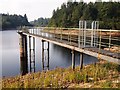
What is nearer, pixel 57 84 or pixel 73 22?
pixel 57 84

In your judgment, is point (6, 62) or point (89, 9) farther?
point (89, 9)

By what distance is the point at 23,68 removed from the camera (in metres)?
32.4

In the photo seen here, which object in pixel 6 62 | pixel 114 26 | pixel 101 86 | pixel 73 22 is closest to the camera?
pixel 101 86

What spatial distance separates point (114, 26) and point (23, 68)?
4152 centimetres

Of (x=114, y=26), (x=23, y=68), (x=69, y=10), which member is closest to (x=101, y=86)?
(x=23, y=68)

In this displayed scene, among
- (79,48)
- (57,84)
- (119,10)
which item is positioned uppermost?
→ (119,10)

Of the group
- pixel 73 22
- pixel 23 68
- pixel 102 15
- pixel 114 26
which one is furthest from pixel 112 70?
pixel 73 22

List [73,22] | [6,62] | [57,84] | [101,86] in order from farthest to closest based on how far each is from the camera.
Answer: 1. [73,22]
2. [6,62]
3. [57,84]
4. [101,86]

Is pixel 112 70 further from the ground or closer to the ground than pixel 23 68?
further from the ground

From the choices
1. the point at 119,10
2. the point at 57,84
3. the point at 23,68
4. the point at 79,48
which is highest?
the point at 119,10

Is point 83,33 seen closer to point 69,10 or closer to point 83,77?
point 83,77

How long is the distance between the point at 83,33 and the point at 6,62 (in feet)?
73.2

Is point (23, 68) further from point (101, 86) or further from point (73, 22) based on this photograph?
point (73, 22)

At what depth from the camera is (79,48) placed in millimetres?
16594
